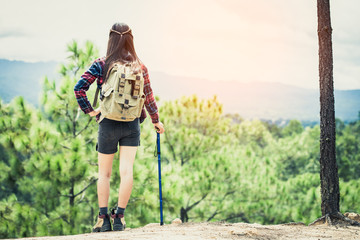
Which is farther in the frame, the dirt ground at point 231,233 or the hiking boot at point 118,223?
the hiking boot at point 118,223

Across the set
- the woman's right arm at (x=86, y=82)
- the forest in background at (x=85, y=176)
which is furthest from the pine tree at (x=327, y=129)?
the forest in background at (x=85, y=176)

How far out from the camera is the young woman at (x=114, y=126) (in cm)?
233

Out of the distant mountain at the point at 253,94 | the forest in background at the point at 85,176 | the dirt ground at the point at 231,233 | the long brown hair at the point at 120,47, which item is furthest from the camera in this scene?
the distant mountain at the point at 253,94

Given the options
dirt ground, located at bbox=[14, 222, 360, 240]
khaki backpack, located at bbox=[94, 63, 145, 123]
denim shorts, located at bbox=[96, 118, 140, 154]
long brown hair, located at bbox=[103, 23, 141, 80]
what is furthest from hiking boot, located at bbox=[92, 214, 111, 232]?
long brown hair, located at bbox=[103, 23, 141, 80]

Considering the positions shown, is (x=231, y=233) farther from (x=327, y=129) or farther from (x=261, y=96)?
(x=261, y=96)

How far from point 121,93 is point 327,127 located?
197 cm

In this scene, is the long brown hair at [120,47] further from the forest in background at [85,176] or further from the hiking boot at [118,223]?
the forest in background at [85,176]

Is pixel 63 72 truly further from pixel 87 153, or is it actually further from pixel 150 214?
pixel 150 214

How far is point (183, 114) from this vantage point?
37.5 ft

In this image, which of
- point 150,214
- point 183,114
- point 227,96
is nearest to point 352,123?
point 183,114

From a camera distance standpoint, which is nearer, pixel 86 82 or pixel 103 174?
pixel 86 82

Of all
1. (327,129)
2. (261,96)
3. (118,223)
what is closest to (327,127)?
(327,129)

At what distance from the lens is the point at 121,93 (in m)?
2.26

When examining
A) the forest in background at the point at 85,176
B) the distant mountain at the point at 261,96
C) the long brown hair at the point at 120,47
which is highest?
the distant mountain at the point at 261,96
